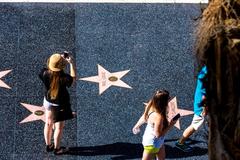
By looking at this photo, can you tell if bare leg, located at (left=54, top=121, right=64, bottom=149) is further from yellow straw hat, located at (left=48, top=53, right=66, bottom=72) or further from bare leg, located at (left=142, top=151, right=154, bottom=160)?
bare leg, located at (left=142, top=151, right=154, bottom=160)

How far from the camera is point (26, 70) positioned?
13484 millimetres

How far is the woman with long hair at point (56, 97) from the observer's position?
11.1m

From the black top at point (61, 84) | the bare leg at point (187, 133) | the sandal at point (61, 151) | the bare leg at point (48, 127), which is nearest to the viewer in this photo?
the black top at point (61, 84)

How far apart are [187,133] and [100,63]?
7.94 ft

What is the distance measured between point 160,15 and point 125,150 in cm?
343

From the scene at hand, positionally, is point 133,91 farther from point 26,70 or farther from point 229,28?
point 229,28

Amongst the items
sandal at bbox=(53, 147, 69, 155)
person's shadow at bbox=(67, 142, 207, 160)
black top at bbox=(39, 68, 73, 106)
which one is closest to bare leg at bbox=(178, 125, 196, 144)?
person's shadow at bbox=(67, 142, 207, 160)

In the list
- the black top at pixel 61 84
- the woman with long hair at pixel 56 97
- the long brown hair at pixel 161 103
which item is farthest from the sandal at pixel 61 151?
the long brown hair at pixel 161 103

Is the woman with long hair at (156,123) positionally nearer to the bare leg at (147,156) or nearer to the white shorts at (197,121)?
the bare leg at (147,156)

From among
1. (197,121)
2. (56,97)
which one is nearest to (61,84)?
(56,97)

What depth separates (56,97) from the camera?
1126cm

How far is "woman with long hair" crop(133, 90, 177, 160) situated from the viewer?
10.7m

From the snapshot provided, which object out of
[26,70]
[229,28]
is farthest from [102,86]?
[229,28]

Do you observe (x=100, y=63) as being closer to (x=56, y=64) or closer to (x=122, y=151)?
(x=122, y=151)
